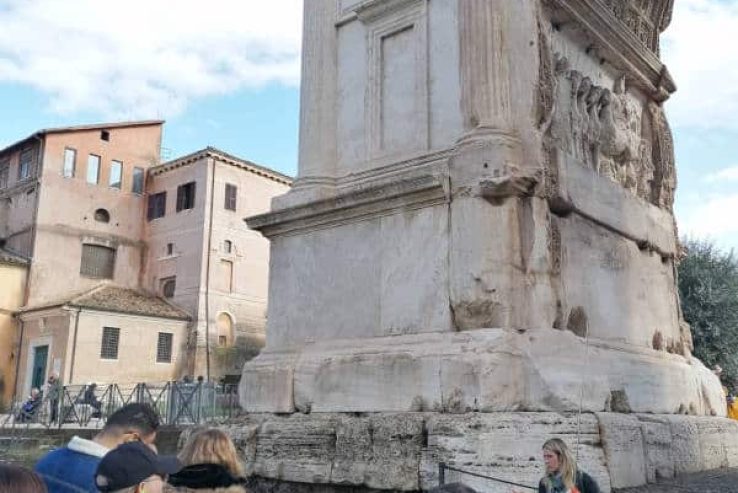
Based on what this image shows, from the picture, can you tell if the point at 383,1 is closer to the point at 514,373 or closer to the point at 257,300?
the point at 514,373

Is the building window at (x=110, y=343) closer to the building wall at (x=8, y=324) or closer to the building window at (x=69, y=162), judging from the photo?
the building wall at (x=8, y=324)

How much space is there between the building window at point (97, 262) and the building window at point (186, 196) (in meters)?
4.09

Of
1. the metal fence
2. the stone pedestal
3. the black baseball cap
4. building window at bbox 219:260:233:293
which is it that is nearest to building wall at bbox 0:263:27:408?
building window at bbox 219:260:233:293

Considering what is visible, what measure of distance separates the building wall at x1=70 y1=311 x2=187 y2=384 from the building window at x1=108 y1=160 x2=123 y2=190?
8.47 m

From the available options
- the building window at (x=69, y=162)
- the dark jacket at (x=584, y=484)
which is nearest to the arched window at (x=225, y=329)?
the building window at (x=69, y=162)

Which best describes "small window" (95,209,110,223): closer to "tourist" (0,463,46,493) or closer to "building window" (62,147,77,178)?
"building window" (62,147,77,178)

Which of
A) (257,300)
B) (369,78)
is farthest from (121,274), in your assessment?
(369,78)

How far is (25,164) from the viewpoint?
120ft

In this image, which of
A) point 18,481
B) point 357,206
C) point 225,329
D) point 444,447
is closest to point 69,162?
point 225,329

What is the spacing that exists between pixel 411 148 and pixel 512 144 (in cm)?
117

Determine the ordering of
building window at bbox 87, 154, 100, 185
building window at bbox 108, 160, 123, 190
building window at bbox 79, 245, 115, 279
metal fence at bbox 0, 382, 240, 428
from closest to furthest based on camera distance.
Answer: metal fence at bbox 0, 382, 240, 428 → building window at bbox 79, 245, 115, 279 → building window at bbox 87, 154, 100, 185 → building window at bbox 108, 160, 123, 190

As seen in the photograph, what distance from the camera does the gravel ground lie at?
557cm

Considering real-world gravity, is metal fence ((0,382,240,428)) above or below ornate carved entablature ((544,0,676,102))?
below

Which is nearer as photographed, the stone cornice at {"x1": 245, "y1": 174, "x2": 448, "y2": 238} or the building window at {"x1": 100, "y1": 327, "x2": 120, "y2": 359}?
the stone cornice at {"x1": 245, "y1": 174, "x2": 448, "y2": 238}
